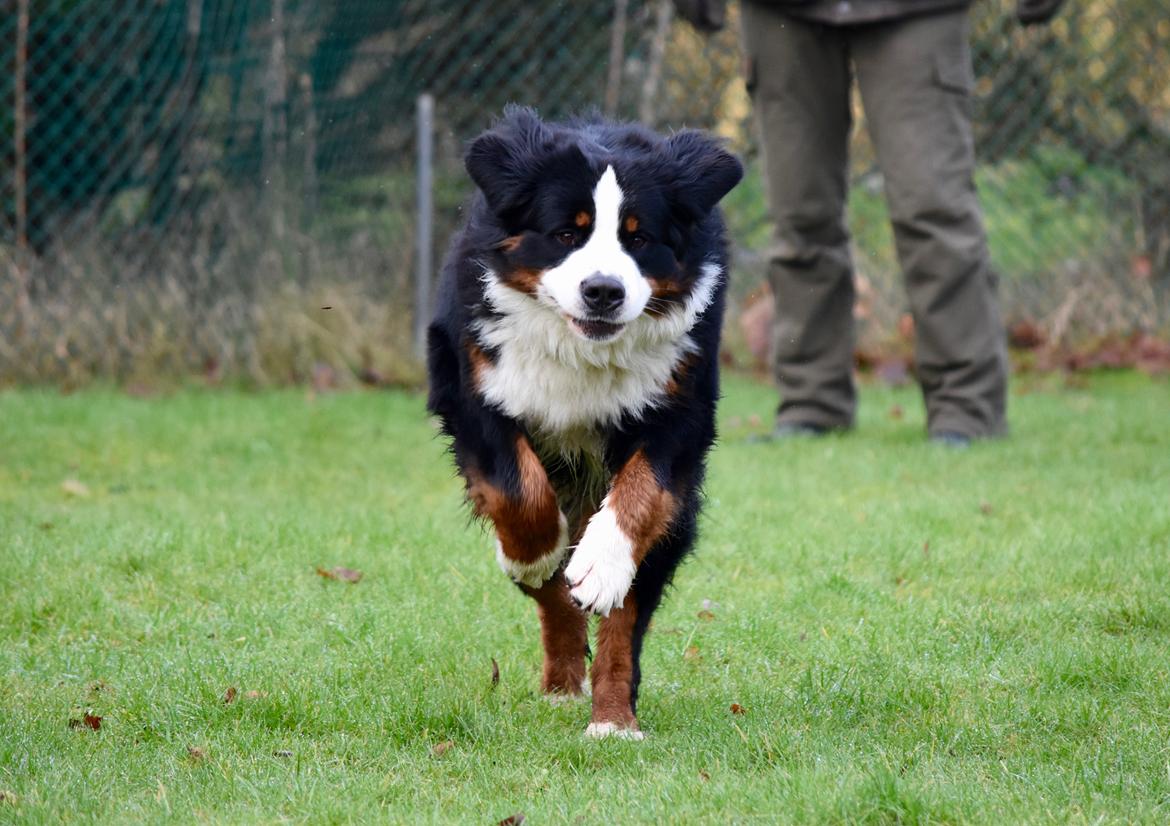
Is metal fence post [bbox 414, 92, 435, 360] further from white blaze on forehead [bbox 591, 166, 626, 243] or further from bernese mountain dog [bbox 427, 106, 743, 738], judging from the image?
white blaze on forehead [bbox 591, 166, 626, 243]

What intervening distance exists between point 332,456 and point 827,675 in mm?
3603

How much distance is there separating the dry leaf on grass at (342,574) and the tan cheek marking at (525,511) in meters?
1.38

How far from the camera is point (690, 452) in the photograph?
3.39 meters

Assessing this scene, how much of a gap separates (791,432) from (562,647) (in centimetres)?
363

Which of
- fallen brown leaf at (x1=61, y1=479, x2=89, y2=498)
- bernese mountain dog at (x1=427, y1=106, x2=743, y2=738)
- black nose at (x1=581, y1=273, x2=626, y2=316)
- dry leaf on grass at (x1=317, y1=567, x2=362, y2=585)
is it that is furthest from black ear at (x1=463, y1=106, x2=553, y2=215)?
fallen brown leaf at (x1=61, y1=479, x2=89, y2=498)

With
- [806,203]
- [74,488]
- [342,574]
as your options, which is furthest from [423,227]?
[342,574]

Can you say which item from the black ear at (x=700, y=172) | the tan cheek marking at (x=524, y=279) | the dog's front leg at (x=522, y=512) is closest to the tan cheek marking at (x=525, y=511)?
the dog's front leg at (x=522, y=512)

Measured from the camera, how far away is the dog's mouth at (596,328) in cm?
323

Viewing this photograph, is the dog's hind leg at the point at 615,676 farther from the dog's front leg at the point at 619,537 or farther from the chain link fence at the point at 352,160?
the chain link fence at the point at 352,160

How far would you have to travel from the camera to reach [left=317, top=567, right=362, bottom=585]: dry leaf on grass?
15.2ft

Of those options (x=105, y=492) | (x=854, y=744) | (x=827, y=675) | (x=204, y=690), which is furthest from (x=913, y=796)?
(x=105, y=492)

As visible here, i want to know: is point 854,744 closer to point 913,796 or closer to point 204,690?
point 913,796

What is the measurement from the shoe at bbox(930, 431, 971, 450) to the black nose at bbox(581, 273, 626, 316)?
12.7ft

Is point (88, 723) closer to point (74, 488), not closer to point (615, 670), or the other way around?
point (615, 670)
